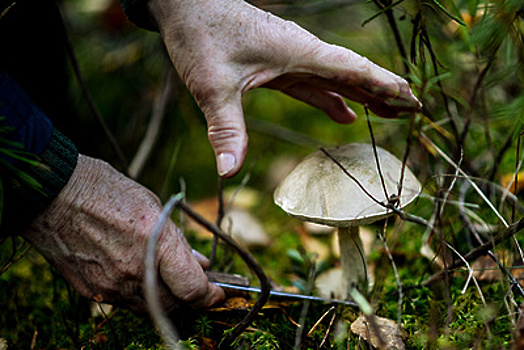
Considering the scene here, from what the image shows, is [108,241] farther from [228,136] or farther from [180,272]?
[228,136]

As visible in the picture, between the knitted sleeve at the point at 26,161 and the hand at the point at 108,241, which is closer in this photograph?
the knitted sleeve at the point at 26,161

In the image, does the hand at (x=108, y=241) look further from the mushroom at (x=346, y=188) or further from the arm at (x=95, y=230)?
the mushroom at (x=346, y=188)

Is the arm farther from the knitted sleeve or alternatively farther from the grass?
the grass

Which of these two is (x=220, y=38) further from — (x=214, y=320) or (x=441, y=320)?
(x=441, y=320)

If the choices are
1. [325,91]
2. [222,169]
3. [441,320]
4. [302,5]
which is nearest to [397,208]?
[441,320]

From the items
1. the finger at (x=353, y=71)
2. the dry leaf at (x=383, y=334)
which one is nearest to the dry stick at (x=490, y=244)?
the dry leaf at (x=383, y=334)

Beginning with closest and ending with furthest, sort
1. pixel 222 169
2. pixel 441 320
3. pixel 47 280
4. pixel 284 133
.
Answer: pixel 222 169, pixel 441 320, pixel 47 280, pixel 284 133

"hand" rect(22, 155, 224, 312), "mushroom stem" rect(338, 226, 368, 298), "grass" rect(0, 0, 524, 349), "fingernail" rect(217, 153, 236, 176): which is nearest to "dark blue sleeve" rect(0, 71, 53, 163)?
"hand" rect(22, 155, 224, 312)
